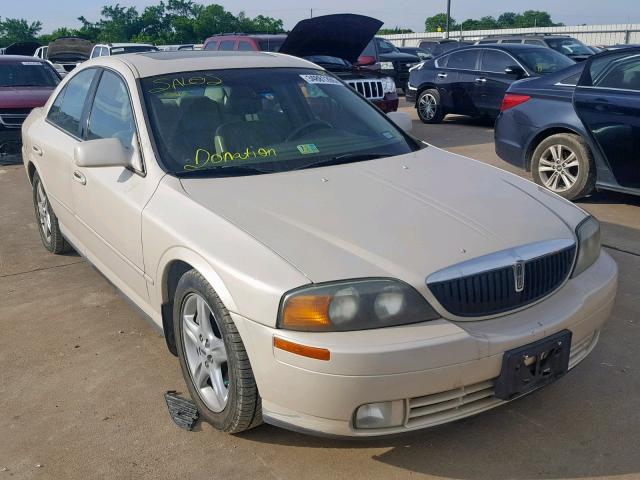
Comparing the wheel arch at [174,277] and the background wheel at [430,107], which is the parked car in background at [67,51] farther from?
the wheel arch at [174,277]

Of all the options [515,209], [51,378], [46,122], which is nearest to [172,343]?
[51,378]

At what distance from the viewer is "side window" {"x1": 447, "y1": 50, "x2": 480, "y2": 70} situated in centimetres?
1255

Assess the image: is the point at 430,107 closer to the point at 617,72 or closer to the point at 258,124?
the point at 617,72

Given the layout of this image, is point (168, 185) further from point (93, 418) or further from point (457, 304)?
point (457, 304)

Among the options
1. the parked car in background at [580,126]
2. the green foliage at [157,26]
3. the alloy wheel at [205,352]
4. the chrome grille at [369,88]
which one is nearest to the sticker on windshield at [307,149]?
the alloy wheel at [205,352]

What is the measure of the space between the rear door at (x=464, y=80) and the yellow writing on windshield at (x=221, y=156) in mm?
9299

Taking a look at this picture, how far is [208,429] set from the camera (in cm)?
321

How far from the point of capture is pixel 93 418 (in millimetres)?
3312

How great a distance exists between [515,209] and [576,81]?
415cm

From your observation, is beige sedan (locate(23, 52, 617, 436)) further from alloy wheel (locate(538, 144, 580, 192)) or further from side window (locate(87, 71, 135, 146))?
alloy wheel (locate(538, 144, 580, 192))

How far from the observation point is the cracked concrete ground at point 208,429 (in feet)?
9.52

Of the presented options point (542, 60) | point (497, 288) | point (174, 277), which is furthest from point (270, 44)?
point (497, 288)

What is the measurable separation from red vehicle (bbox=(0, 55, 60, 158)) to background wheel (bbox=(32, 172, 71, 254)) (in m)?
4.82

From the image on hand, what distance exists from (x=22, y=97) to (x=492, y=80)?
292 inches
